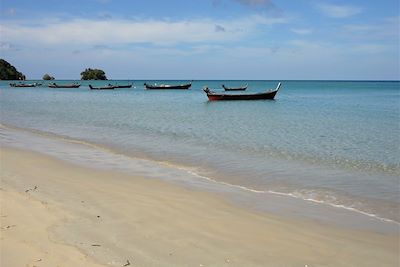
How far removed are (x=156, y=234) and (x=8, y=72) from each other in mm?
169565

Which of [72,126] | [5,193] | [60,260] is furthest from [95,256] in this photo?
[72,126]

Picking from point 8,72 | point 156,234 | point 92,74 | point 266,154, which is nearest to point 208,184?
point 156,234

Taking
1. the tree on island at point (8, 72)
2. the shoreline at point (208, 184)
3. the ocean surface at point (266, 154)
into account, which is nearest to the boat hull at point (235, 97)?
the ocean surface at point (266, 154)

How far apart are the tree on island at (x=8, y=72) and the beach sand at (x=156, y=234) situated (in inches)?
6498

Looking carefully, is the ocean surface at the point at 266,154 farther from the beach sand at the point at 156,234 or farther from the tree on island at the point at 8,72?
the tree on island at the point at 8,72

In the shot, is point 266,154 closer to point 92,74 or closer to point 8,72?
point 92,74

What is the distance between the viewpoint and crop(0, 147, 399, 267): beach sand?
471cm

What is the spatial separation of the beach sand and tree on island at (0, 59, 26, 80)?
541 feet

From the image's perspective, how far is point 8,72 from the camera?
521 feet

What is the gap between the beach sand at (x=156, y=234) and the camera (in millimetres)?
4707

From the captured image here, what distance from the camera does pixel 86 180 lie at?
895 cm

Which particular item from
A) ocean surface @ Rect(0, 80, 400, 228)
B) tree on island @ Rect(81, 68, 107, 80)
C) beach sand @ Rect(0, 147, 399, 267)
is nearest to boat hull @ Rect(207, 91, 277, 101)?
ocean surface @ Rect(0, 80, 400, 228)

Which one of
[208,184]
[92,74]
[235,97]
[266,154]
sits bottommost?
[208,184]

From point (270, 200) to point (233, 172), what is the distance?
2663mm
